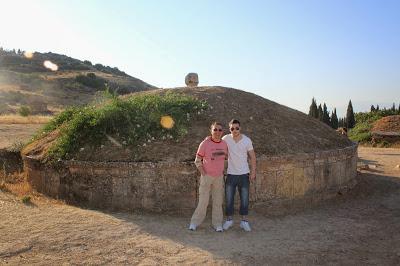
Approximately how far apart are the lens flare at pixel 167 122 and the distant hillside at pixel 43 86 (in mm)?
26283

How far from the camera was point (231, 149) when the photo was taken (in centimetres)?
715

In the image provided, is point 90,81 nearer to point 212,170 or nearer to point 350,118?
point 350,118

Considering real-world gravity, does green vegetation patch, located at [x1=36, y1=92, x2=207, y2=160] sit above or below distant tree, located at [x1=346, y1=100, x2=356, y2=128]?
below

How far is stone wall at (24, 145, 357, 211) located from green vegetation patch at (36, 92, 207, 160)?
0.70 meters

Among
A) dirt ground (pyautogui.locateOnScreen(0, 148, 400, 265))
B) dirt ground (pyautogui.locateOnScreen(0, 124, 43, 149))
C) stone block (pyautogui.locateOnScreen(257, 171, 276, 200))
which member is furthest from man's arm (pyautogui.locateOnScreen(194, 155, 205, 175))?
dirt ground (pyautogui.locateOnScreen(0, 124, 43, 149))

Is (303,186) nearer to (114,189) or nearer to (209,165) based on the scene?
(209,165)

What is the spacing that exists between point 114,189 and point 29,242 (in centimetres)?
213

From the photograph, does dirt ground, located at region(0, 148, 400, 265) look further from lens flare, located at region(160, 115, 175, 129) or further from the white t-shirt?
lens flare, located at region(160, 115, 175, 129)

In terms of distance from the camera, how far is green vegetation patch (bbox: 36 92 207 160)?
929 centimetres

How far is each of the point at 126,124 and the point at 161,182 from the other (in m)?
2.05

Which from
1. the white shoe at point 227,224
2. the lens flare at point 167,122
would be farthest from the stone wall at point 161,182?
the lens flare at point 167,122

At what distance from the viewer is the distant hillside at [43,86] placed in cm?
4434

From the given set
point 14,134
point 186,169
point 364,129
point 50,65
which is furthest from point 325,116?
point 50,65

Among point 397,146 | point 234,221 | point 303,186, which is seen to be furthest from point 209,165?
point 397,146
